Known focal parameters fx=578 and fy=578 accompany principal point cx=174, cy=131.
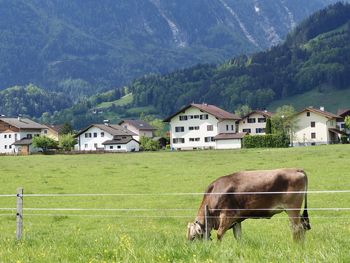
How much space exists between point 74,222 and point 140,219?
297 cm

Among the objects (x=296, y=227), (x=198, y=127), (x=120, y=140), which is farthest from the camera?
(x=120, y=140)

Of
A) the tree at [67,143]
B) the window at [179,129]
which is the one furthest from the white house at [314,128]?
the tree at [67,143]

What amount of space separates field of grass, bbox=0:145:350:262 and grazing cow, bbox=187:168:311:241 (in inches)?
23.9

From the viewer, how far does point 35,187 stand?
130 feet

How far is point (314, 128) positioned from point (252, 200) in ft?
400

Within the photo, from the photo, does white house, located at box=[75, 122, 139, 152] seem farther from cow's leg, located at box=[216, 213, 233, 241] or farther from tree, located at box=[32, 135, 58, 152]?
cow's leg, located at box=[216, 213, 233, 241]

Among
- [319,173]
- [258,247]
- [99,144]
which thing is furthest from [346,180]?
[99,144]

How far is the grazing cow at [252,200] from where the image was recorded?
14500 millimetres

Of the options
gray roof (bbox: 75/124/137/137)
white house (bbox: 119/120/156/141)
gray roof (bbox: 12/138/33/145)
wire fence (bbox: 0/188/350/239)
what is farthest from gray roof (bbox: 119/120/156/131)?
wire fence (bbox: 0/188/350/239)

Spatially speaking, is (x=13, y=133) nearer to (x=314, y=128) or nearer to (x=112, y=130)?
(x=112, y=130)

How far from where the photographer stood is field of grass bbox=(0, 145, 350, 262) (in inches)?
443

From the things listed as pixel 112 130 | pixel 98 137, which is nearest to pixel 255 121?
pixel 112 130

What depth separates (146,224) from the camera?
23812 millimetres

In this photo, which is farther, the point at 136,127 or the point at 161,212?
the point at 136,127
